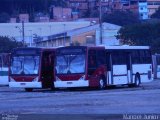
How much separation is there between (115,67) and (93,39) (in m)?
50.2

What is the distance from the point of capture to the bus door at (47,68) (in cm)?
3778

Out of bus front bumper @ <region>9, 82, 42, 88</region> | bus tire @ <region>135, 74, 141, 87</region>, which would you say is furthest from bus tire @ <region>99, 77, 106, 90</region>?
bus tire @ <region>135, 74, 141, 87</region>

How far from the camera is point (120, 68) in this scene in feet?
130

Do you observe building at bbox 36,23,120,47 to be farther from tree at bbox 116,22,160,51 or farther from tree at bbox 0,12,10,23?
tree at bbox 0,12,10,23

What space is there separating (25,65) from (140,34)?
47918 mm

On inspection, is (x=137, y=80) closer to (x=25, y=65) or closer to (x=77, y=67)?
(x=77, y=67)

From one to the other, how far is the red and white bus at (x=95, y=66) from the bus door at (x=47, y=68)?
2.97ft

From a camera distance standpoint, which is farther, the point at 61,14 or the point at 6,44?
the point at 61,14

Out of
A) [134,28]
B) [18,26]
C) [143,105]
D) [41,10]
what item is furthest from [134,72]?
[41,10]

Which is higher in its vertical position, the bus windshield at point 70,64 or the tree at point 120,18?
the tree at point 120,18

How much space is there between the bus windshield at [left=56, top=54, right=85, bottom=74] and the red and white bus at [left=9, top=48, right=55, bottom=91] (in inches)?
41.7

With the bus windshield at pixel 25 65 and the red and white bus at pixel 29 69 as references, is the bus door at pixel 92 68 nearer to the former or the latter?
the red and white bus at pixel 29 69

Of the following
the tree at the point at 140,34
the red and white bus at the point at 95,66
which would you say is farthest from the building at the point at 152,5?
the red and white bus at the point at 95,66

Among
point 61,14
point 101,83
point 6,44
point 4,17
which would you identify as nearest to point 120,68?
point 101,83
